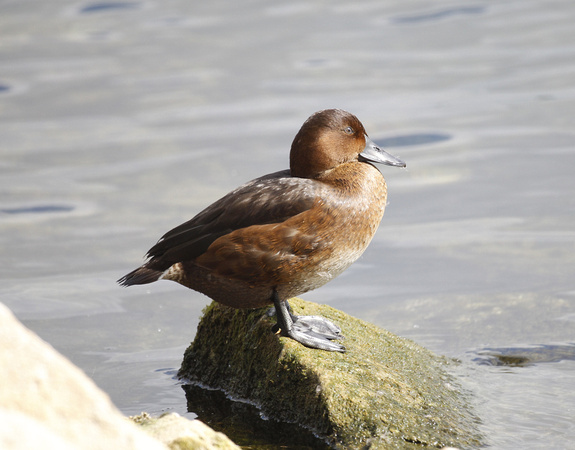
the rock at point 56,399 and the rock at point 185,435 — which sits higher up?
the rock at point 56,399

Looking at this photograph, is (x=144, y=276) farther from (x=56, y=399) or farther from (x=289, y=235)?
(x=56, y=399)

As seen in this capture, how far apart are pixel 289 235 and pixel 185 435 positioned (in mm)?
1494

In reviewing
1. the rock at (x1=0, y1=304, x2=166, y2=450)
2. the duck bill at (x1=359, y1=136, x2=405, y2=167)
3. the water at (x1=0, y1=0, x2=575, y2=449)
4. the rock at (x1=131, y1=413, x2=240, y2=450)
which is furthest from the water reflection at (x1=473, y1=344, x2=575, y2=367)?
the rock at (x1=0, y1=304, x2=166, y2=450)

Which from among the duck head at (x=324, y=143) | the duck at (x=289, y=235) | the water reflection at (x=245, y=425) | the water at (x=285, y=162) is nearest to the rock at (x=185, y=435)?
the water reflection at (x=245, y=425)

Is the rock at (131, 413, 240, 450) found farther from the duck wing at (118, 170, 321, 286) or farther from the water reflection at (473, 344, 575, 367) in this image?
the water reflection at (473, 344, 575, 367)

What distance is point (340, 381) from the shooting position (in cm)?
418

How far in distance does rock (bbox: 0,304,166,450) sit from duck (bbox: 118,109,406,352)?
1.95 m

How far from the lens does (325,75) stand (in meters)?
13.0

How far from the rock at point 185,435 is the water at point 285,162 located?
1.46 meters

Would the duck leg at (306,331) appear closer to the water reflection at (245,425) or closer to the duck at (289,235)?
the duck at (289,235)

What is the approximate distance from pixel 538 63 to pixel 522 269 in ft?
20.9

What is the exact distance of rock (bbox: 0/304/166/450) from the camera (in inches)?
93.6

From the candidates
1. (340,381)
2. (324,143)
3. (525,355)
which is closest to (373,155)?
(324,143)

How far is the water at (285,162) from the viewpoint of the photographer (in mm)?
6352
